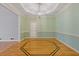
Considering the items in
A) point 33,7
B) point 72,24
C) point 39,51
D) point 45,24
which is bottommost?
point 39,51

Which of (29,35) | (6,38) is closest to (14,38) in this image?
(6,38)

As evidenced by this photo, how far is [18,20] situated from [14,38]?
1.67m

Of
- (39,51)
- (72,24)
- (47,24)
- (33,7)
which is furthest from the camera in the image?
(47,24)

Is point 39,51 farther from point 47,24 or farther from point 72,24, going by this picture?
point 47,24

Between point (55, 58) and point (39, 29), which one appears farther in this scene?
point (39, 29)

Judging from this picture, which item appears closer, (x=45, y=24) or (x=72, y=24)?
A: (x=72, y=24)

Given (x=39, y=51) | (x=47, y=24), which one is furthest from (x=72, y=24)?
(x=47, y=24)

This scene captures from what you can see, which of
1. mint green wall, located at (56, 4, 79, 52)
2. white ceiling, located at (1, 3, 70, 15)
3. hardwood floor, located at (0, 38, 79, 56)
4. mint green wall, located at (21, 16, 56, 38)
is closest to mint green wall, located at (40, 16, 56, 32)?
mint green wall, located at (21, 16, 56, 38)

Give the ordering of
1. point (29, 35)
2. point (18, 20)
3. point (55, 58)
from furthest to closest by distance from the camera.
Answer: point (29, 35)
point (18, 20)
point (55, 58)

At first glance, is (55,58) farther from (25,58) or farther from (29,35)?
(29,35)

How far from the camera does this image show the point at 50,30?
15.8 metres

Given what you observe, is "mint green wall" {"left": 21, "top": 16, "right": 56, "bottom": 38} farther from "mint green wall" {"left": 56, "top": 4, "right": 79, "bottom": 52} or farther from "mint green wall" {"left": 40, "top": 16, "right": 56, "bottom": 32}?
"mint green wall" {"left": 56, "top": 4, "right": 79, "bottom": 52}

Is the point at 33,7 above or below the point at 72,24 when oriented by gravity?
above

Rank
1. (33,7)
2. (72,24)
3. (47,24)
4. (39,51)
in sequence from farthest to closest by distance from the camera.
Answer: (47,24) → (33,7) → (72,24) → (39,51)
